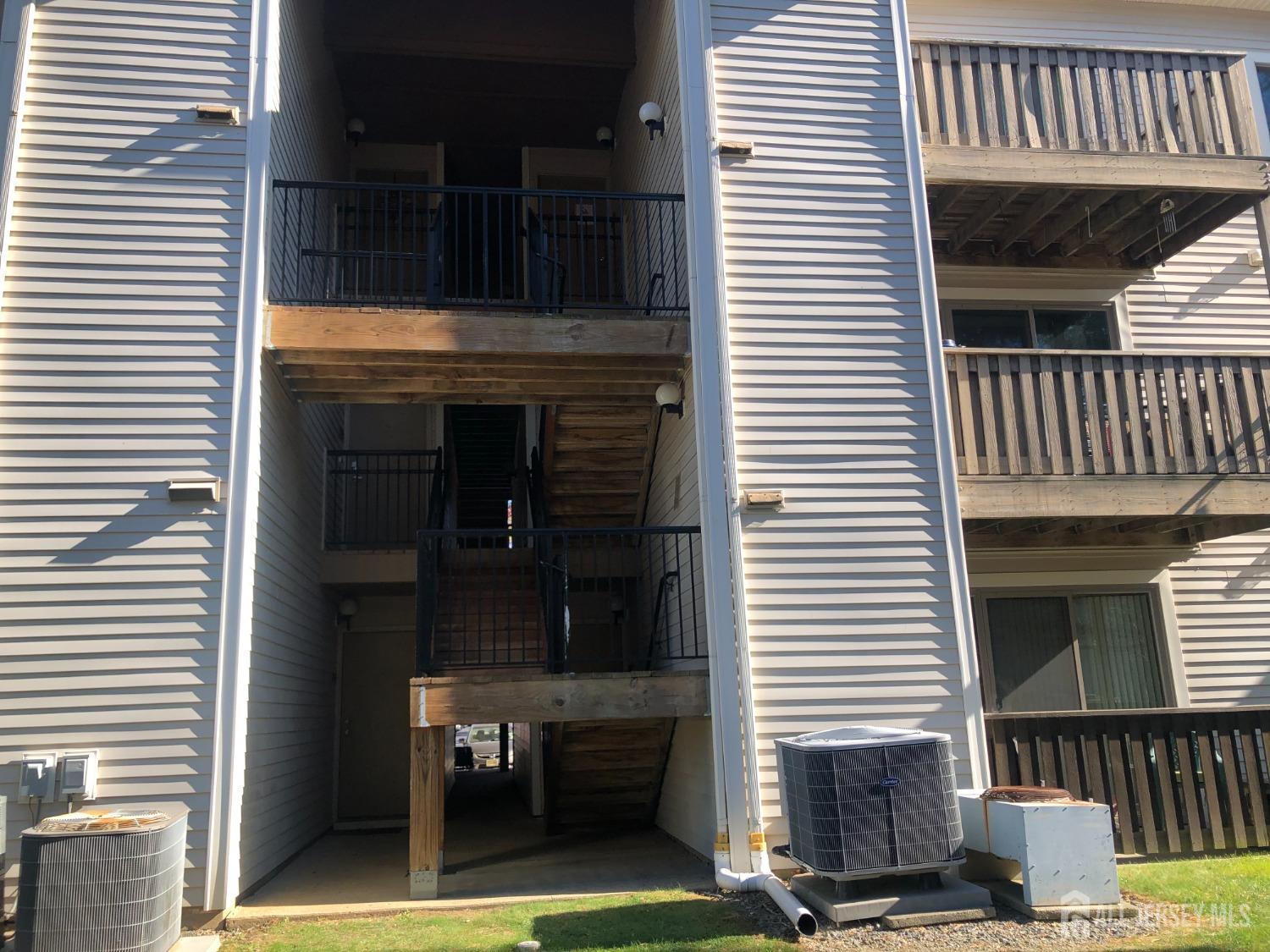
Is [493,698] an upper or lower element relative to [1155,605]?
lower

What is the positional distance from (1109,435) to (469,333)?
15.8ft

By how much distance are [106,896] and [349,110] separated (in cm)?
885

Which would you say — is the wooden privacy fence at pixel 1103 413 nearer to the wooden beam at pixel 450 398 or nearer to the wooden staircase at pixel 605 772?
the wooden beam at pixel 450 398

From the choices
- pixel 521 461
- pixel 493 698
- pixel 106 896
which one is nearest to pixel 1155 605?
pixel 493 698

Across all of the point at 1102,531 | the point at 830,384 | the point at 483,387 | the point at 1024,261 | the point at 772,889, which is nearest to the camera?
the point at 772,889

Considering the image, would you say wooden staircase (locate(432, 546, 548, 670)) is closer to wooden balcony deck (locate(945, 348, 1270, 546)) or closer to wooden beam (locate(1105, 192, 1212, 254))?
wooden balcony deck (locate(945, 348, 1270, 546))

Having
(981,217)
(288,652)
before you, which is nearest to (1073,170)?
(981,217)

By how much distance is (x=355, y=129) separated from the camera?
10734mm

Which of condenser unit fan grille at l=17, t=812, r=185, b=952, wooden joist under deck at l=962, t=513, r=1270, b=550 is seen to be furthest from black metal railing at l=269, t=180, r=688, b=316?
condenser unit fan grille at l=17, t=812, r=185, b=952

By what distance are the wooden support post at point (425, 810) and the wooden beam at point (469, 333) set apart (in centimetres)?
269

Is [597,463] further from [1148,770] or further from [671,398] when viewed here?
[1148,770]

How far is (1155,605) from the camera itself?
26.8ft

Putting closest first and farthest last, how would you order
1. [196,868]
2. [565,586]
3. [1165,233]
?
[196,868], [565,586], [1165,233]

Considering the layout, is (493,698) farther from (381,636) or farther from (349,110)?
(349,110)
